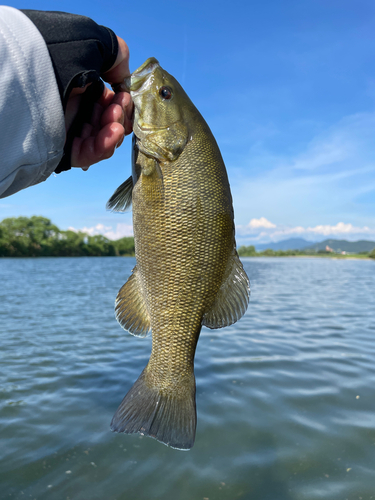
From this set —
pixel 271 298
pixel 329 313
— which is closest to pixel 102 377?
pixel 329 313

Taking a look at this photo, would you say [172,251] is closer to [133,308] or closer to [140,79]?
[133,308]

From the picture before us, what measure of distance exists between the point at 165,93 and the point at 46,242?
99786mm

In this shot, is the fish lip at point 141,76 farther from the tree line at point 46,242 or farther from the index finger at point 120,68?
the tree line at point 46,242

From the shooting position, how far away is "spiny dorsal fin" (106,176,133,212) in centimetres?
253

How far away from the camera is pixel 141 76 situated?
2420 mm

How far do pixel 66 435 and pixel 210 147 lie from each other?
5420 millimetres

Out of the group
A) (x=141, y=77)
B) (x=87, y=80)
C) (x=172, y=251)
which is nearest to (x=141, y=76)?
(x=141, y=77)

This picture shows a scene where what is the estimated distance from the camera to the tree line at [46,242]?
90.9 m

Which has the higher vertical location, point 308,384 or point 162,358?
point 162,358

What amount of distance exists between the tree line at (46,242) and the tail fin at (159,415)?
90630 mm

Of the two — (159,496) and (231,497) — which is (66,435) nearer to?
(159,496)

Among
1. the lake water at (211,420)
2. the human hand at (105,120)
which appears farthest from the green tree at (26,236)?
the human hand at (105,120)

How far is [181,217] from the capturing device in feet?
7.29

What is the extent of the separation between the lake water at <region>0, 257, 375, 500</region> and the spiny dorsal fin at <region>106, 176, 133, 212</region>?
3775 mm
